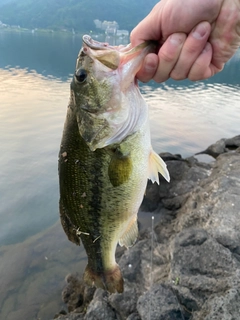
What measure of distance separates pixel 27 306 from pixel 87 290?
1628 mm

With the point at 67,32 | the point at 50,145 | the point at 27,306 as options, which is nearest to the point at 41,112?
the point at 50,145

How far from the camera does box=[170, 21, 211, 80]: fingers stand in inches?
87.9

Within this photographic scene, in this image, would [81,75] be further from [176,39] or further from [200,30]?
[200,30]

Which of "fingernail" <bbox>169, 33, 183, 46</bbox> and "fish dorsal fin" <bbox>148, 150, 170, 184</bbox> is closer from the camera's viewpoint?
"fingernail" <bbox>169, 33, 183, 46</bbox>

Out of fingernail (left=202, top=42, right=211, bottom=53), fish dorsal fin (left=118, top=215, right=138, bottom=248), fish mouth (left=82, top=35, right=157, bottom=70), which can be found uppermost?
fingernail (left=202, top=42, right=211, bottom=53)

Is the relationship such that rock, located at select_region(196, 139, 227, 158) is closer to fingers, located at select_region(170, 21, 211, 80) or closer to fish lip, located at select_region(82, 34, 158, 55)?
fingers, located at select_region(170, 21, 211, 80)

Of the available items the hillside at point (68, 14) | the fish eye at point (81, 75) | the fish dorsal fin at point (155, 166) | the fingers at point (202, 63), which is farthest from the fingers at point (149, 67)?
the hillside at point (68, 14)

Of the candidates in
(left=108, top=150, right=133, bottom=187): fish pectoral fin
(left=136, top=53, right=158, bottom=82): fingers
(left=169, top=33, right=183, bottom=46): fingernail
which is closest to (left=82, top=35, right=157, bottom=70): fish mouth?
(left=136, top=53, right=158, bottom=82): fingers

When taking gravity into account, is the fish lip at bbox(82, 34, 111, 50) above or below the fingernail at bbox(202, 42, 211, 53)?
below

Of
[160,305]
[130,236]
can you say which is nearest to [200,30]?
[130,236]

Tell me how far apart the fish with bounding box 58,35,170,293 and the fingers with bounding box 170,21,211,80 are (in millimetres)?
266

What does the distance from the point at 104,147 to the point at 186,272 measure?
2774mm

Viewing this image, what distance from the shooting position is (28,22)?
518 ft

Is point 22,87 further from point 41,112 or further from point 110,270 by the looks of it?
point 110,270
